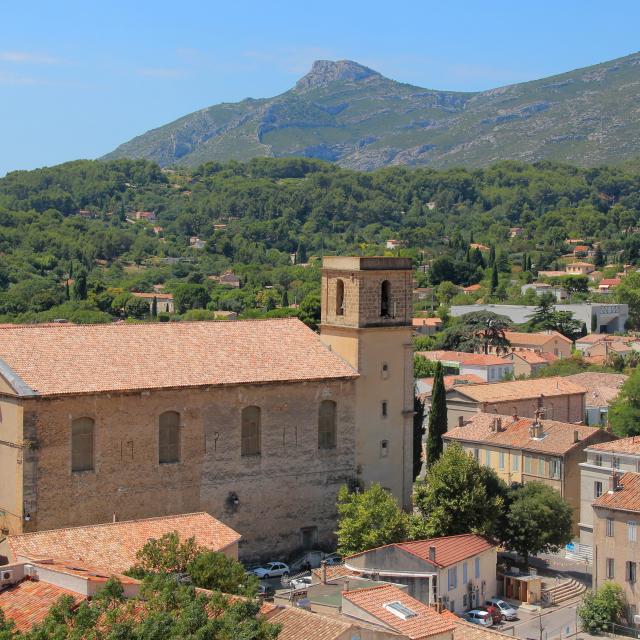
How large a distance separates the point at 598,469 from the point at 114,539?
20.6m

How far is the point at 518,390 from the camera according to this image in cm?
6706

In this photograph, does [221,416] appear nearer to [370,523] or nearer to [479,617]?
[370,523]

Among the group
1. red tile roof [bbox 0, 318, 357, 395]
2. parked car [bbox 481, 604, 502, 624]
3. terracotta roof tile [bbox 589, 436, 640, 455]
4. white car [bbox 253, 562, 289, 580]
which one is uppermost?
red tile roof [bbox 0, 318, 357, 395]

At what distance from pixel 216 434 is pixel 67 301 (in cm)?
9308

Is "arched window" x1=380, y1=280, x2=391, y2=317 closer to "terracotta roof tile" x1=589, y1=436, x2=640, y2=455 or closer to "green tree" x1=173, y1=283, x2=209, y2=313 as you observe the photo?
"terracotta roof tile" x1=589, y1=436, x2=640, y2=455

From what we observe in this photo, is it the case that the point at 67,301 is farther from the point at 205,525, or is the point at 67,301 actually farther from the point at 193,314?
the point at 205,525

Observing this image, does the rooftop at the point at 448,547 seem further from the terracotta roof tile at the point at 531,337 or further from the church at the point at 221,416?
the terracotta roof tile at the point at 531,337

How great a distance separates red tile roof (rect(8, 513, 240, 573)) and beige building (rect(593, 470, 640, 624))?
39.3ft

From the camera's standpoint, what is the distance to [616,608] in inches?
1516

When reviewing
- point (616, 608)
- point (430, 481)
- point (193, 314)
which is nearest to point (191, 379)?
point (430, 481)

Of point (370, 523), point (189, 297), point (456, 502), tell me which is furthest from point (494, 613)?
point (189, 297)

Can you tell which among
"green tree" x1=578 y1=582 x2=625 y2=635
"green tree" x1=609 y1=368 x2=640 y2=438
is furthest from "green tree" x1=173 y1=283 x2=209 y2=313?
"green tree" x1=578 y1=582 x2=625 y2=635

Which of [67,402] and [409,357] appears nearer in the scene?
[67,402]

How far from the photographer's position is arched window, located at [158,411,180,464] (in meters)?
38.9
